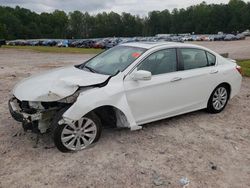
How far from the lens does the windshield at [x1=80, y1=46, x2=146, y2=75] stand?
5566 millimetres

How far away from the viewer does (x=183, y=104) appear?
6.11 meters

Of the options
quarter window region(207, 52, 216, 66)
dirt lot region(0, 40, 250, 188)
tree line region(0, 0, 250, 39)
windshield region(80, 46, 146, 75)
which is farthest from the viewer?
tree line region(0, 0, 250, 39)

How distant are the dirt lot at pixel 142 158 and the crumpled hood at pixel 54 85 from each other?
822 mm

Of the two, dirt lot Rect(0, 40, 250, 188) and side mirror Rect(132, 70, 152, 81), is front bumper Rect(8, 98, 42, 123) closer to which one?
dirt lot Rect(0, 40, 250, 188)

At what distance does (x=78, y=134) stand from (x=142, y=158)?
1.03 meters

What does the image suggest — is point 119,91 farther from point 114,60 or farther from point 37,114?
point 37,114

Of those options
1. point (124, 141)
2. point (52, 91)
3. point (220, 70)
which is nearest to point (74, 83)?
point (52, 91)

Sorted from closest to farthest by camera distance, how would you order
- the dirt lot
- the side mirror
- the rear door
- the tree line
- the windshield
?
1. the dirt lot
2. the side mirror
3. the windshield
4. the rear door
5. the tree line

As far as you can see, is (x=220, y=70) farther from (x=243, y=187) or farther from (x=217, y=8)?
(x=217, y=8)

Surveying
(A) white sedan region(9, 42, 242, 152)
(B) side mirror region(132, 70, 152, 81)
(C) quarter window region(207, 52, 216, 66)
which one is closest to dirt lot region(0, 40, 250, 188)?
(A) white sedan region(9, 42, 242, 152)

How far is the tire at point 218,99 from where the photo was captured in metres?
6.74

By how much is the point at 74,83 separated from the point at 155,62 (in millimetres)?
1591

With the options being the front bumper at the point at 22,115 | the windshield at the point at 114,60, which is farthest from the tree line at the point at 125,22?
the front bumper at the point at 22,115

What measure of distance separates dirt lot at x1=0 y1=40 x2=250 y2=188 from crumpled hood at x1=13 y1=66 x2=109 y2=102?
2.70 ft
